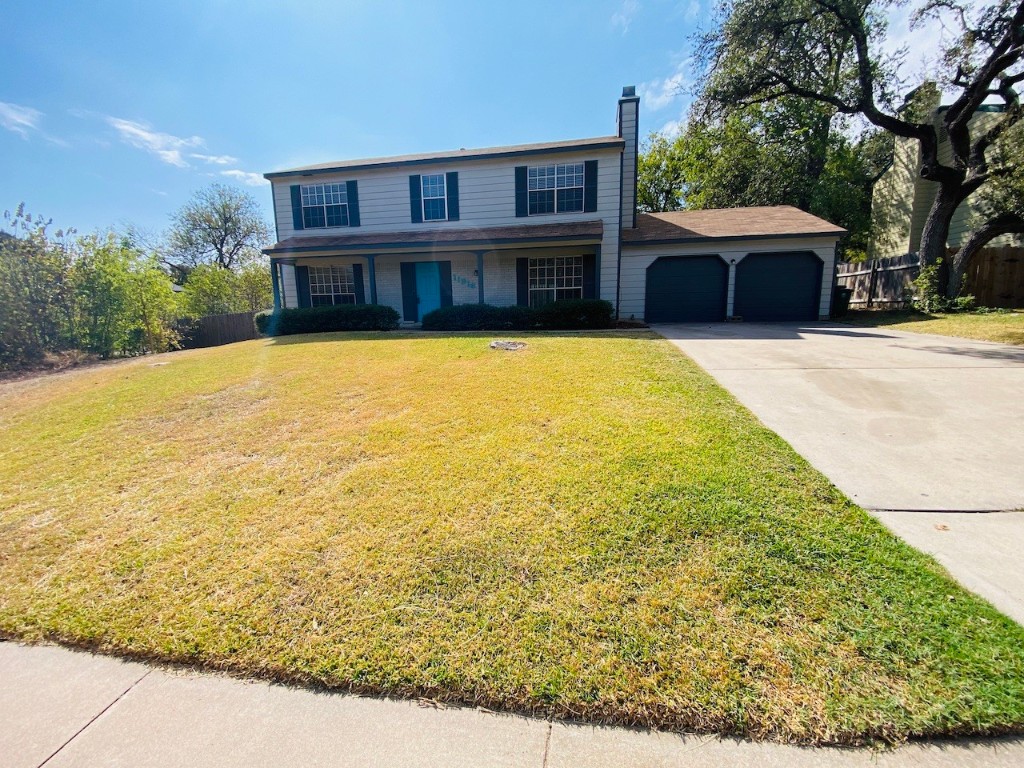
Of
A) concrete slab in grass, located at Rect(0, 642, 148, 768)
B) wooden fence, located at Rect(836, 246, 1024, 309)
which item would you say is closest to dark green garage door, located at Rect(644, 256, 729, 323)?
wooden fence, located at Rect(836, 246, 1024, 309)

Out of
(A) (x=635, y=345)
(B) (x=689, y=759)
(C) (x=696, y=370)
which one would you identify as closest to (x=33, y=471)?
(B) (x=689, y=759)

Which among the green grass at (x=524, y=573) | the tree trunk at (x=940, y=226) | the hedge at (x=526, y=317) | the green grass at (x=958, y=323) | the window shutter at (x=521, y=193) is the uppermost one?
the window shutter at (x=521, y=193)

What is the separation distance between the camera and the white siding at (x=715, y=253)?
13281 mm

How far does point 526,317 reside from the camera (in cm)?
1262

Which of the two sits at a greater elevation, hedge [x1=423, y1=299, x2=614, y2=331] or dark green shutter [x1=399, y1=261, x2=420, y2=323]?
dark green shutter [x1=399, y1=261, x2=420, y2=323]

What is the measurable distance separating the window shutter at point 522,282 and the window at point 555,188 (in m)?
1.61

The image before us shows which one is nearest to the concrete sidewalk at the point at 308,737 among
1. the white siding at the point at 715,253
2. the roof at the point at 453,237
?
the roof at the point at 453,237

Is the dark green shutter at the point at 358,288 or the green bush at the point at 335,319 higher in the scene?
the dark green shutter at the point at 358,288

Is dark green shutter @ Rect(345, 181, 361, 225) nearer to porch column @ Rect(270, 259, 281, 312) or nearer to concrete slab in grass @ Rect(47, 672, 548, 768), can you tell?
porch column @ Rect(270, 259, 281, 312)

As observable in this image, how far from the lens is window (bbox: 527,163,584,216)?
13547 mm

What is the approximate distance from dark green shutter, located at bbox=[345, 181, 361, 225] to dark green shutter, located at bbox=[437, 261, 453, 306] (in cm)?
338

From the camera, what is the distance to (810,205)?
21.2 metres

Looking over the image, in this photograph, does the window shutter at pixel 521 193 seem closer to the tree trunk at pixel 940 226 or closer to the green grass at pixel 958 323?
the green grass at pixel 958 323

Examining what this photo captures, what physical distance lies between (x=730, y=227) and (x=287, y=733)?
16154mm
